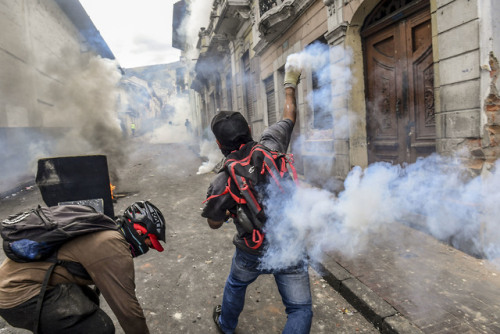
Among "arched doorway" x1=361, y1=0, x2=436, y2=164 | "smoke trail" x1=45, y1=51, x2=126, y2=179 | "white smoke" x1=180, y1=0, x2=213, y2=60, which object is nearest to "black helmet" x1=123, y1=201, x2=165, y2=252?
"arched doorway" x1=361, y1=0, x2=436, y2=164

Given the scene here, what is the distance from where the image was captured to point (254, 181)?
1.81m

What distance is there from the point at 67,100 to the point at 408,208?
50.9 ft

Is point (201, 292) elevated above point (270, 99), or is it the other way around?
point (270, 99)

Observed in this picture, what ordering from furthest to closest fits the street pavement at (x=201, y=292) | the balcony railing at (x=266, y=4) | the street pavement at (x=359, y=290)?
the balcony railing at (x=266, y=4)
the street pavement at (x=201, y=292)
the street pavement at (x=359, y=290)

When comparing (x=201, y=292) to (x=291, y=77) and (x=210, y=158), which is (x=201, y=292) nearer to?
(x=291, y=77)

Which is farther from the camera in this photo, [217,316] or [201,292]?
[201,292]

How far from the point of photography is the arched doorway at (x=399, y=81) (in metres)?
4.41

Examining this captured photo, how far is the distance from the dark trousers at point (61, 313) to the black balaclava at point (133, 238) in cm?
36

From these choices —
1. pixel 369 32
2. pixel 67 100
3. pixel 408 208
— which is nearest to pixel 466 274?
pixel 408 208

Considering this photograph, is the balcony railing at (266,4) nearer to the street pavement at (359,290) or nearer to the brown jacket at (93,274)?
the street pavement at (359,290)

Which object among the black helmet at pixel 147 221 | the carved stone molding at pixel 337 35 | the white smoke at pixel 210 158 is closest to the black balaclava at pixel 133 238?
the black helmet at pixel 147 221

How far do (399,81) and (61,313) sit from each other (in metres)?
5.31

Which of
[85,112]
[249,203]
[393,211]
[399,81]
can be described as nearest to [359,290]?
[393,211]

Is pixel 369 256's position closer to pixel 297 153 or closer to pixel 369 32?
pixel 369 32
